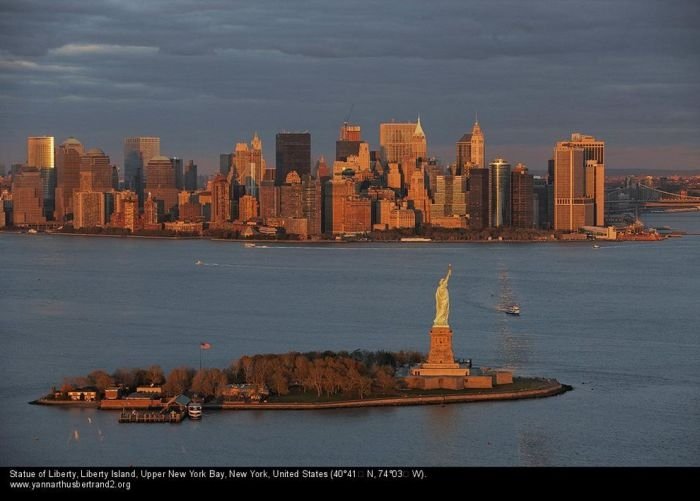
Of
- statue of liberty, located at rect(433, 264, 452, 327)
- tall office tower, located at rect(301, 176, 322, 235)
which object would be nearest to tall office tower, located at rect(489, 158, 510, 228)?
tall office tower, located at rect(301, 176, 322, 235)

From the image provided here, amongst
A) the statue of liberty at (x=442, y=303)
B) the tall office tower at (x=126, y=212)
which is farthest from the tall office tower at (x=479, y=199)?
the statue of liberty at (x=442, y=303)

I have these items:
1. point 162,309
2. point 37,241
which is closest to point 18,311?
point 162,309

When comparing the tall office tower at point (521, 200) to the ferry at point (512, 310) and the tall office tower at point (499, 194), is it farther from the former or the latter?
the ferry at point (512, 310)

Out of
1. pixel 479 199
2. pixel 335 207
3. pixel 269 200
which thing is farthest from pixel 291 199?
pixel 479 199

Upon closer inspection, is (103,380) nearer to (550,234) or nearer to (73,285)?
(73,285)

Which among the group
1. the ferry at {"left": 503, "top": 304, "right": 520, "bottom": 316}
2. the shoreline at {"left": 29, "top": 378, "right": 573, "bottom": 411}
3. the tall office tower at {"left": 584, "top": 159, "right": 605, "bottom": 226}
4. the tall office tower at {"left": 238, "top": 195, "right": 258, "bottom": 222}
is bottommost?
the shoreline at {"left": 29, "top": 378, "right": 573, "bottom": 411}

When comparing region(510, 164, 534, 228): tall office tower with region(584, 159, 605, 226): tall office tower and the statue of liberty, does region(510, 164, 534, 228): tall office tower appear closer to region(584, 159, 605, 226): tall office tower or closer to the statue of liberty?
region(584, 159, 605, 226): tall office tower
